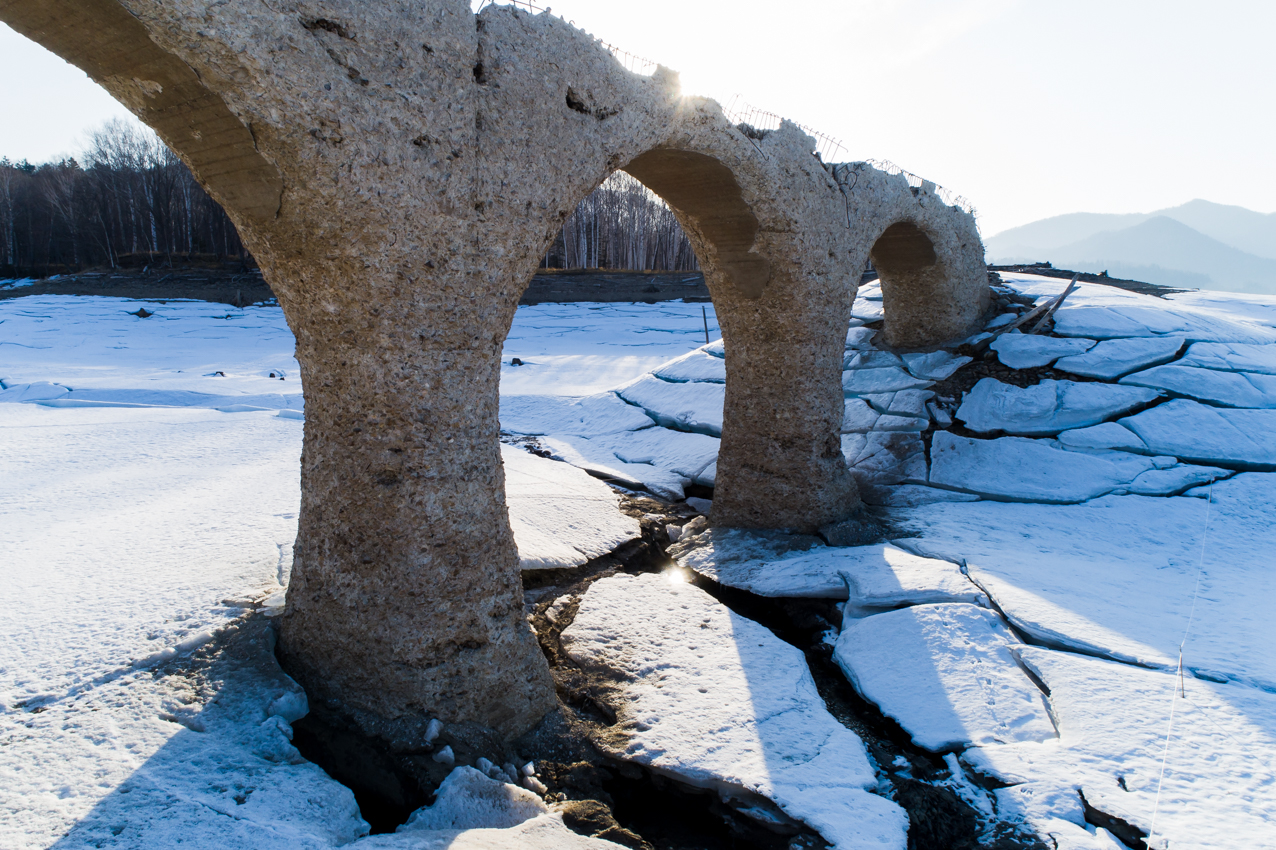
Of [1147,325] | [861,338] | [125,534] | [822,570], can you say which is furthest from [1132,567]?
[125,534]

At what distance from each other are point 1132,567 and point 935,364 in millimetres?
2771

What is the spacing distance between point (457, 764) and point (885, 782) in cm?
141

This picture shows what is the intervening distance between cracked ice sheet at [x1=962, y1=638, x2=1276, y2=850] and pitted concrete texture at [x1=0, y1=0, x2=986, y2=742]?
5.64 ft

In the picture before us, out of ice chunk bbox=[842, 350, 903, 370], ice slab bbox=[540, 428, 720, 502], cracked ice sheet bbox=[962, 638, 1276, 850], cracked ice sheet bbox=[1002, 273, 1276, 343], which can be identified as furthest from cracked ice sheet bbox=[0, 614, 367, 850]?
cracked ice sheet bbox=[1002, 273, 1276, 343]

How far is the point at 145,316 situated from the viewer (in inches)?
523

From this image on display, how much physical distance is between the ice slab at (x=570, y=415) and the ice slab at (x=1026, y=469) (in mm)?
2633

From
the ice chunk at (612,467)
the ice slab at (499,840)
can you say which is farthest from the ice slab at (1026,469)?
the ice slab at (499,840)

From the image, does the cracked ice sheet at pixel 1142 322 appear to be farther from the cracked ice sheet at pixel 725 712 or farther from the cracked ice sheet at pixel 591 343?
the cracked ice sheet at pixel 725 712

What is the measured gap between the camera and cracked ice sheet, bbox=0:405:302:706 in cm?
237

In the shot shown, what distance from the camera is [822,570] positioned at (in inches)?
145

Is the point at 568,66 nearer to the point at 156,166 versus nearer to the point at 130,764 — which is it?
the point at 130,764

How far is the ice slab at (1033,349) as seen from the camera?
5766 mm

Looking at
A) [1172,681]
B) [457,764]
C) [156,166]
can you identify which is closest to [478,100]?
[457,764]

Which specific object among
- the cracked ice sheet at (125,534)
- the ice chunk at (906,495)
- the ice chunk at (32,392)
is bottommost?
the ice chunk at (906,495)
